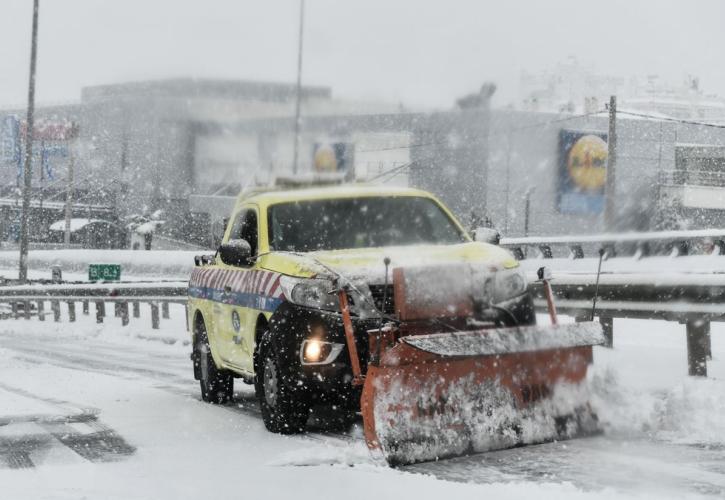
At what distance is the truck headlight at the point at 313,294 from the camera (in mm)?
7527

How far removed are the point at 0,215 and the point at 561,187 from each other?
34.3 meters

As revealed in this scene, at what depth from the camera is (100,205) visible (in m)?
73.9

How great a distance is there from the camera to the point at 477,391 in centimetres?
712

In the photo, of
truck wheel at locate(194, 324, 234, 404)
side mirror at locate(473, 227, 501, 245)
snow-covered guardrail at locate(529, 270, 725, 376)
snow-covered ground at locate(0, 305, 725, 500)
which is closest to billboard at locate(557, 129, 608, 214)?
snow-covered guardrail at locate(529, 270, 725, 376)

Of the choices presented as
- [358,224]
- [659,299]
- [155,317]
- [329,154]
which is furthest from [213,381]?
[329,154]

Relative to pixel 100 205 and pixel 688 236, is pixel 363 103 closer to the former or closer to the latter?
pixel 688 236

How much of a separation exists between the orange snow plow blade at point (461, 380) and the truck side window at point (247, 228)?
2.03 meters

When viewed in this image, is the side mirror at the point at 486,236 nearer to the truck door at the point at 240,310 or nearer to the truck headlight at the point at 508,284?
the truck headlight at the point at 508,284

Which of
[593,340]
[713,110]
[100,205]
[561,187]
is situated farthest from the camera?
[713,110]

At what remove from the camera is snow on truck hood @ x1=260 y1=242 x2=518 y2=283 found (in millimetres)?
7574

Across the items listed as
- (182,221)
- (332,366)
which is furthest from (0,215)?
(332,366)

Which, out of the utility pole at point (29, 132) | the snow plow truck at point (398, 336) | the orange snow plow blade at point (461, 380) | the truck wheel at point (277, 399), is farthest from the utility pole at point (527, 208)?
the orange snow plow blade at point (461, 380)

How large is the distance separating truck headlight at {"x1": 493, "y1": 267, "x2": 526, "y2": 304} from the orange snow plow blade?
0.20m

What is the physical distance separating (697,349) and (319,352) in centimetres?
384
